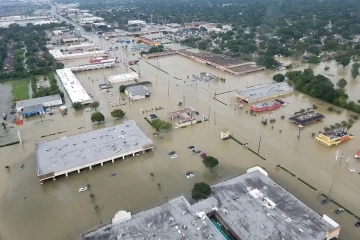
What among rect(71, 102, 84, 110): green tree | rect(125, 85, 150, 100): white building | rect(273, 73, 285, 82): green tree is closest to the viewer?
rect(71, 102, 84, 110): green tree

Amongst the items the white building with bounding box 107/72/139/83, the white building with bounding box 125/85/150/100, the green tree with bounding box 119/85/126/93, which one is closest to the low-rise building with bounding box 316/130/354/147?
the white building with bounding box 125/85/150/100

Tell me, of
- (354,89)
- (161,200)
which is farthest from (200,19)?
(161,200)

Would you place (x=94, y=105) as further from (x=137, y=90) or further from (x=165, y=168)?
(x=165, y=168)

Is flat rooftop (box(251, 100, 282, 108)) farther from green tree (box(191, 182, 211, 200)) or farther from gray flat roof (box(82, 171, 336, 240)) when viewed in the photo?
green tree (box(191, 182, 211, 200))

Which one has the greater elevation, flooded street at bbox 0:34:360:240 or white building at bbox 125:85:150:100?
white building at bbox 125:85:150:100

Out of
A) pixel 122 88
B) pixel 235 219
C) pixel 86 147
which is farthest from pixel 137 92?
pixel 235 219

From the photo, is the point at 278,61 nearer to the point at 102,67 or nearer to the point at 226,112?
the point at 226,112
